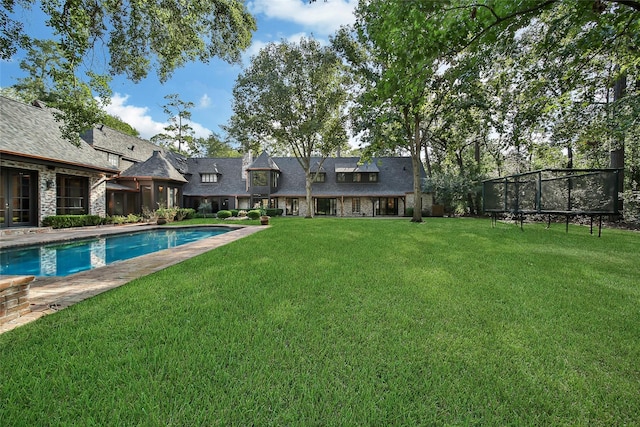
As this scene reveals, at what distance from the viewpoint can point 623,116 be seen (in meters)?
7.00

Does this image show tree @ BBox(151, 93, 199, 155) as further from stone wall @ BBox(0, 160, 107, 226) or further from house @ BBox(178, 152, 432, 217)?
stone wall @ BBox(0, 160, 107, 226)

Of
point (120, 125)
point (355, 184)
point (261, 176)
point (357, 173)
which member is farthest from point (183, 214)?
point (120, 125)

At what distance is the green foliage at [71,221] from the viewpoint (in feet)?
43.9

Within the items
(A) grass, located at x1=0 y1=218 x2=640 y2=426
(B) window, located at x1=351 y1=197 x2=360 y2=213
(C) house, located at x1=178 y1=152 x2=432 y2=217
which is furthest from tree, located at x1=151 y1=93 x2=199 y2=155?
(A) grass, located at x1=0 y1=218 x2=640 y2=426

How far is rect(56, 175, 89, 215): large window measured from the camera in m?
14.7

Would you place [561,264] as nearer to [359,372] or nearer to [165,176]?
[359,372]

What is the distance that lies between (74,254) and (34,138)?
887cm

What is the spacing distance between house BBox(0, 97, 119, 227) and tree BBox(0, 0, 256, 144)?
4.18m

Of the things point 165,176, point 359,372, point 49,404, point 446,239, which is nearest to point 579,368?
point 359,372

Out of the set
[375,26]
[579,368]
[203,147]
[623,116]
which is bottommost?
[579,368]

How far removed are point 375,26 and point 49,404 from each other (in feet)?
19.9

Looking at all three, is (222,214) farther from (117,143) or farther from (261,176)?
(117,143)

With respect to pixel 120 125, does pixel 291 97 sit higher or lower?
lower

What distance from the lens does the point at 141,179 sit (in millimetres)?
20672
